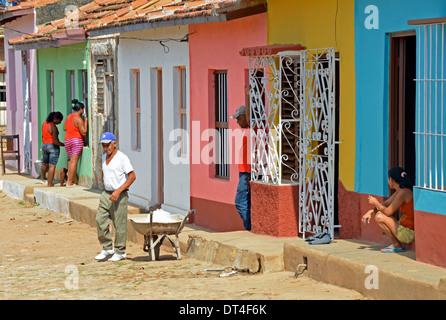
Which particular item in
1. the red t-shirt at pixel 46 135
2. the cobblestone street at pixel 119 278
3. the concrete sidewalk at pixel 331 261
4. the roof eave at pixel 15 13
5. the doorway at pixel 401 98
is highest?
the roof eave at pixel 15 13

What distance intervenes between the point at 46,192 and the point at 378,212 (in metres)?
10.5

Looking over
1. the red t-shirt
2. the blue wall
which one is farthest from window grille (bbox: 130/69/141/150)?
the blue wall

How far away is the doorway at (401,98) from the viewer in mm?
10594

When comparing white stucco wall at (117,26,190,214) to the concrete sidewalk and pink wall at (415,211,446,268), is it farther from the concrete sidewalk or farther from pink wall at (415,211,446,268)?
pink wall at (415,211,446,268)

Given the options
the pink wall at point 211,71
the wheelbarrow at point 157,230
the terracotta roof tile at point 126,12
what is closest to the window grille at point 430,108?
the terracotta roof tile at point 126,12

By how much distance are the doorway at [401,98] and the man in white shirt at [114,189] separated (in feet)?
11.5

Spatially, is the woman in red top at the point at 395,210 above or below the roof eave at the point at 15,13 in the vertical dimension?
below

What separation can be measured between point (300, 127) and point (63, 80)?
10577mm

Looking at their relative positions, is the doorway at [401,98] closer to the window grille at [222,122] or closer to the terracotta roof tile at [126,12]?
the terracotta roof tile at [126,12]

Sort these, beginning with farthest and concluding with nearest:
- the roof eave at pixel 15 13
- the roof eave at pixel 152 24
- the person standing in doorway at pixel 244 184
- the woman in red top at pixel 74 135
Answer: the roof eave at pixel 15 13 < the woman in red top at pixel 74 135 < the roof eave at pixel 152 24 < the person standing in doorway at pixel 244 184

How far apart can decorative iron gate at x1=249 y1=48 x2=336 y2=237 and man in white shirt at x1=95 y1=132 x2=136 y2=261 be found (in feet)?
5.39

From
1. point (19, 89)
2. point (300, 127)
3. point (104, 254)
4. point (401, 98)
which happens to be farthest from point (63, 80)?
point (401, 98)

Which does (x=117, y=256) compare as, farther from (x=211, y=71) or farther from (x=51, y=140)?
(x=51, y=140)

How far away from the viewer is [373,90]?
10852 millimetres
